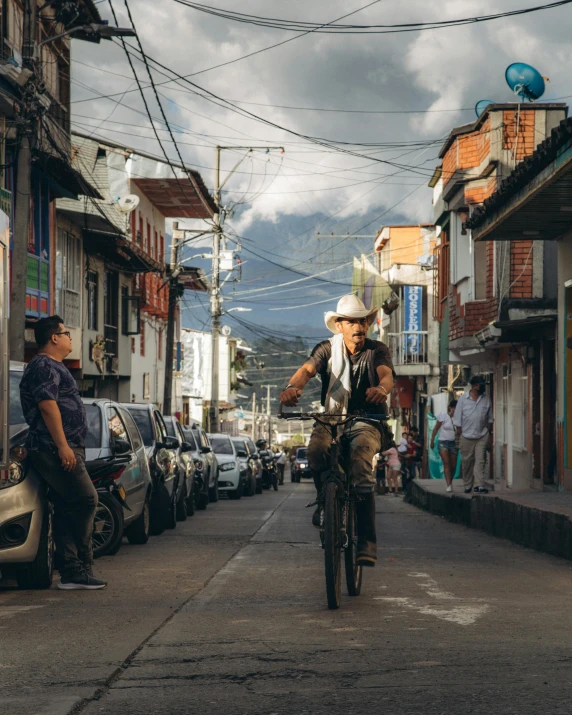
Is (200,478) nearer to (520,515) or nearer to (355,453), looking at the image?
(520,515)

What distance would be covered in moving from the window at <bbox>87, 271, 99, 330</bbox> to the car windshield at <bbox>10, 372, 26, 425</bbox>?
941 inches

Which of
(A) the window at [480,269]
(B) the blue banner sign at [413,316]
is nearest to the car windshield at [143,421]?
(A) the window at [480,269]

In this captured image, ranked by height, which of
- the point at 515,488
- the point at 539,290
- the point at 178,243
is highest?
the point at 178,243

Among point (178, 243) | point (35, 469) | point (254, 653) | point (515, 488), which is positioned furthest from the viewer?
point (178, 243)

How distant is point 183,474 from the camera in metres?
18.4

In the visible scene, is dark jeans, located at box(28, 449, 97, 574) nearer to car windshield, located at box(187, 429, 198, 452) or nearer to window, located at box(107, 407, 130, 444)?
window, located at box(107, 407, 130, 444)

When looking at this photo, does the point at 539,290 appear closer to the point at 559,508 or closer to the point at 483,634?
the point at 559,508

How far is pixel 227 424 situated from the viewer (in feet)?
302

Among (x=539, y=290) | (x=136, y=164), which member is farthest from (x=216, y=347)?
(x=539, y=290)

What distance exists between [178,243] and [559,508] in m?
32.0

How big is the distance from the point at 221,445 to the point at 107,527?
20919 millimetres

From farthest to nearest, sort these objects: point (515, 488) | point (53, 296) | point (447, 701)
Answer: point (53, 296), point (515, 488), point (447, 701)

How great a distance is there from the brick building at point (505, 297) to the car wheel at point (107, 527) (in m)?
9.59


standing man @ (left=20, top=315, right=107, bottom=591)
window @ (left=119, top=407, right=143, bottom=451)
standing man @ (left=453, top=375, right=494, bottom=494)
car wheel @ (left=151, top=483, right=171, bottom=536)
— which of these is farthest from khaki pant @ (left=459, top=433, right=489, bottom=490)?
standing man @ (left=20, top=315, right=107, bottom=591)
